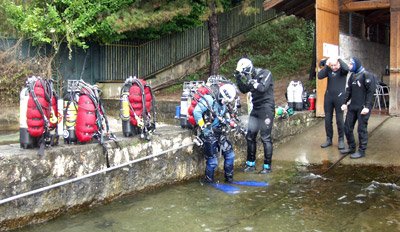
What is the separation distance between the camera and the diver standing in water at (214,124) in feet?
20.7

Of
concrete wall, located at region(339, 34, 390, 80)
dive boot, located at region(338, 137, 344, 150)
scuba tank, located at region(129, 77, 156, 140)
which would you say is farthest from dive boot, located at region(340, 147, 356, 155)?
concrete wall, located at region(339, 34, 390, 80)

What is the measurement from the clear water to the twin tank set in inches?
37.6

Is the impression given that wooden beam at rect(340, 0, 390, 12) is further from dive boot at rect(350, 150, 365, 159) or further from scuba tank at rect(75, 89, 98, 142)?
scuba tank at rect(75, 89, 98, 142)

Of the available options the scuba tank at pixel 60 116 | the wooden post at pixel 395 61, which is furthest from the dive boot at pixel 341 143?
the scuba tank at pixel 60 116

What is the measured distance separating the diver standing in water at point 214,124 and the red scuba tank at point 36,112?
7.44ft

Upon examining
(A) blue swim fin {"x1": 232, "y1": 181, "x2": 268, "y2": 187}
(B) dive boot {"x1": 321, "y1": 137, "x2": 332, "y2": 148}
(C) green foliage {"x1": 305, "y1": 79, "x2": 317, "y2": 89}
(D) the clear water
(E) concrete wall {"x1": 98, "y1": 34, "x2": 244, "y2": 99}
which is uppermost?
(E) concrete wall {"x1": 98, "y1": 34, "x2": 244, "y2": 99}

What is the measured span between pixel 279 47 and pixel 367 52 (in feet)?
19.6

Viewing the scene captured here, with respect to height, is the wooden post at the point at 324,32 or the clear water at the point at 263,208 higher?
the wooden post at the point at 324,32

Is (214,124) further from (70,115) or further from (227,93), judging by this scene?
(70,115)

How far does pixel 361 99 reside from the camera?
7.80 metres

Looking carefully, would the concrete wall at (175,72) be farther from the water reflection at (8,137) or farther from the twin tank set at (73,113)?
the twin tank set at (73,113)

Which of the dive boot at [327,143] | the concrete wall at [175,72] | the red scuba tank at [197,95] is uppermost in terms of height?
the concrete wall at [175,72]

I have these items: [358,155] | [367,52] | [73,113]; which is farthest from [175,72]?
[73,113]

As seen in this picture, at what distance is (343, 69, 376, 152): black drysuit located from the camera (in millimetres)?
7629
